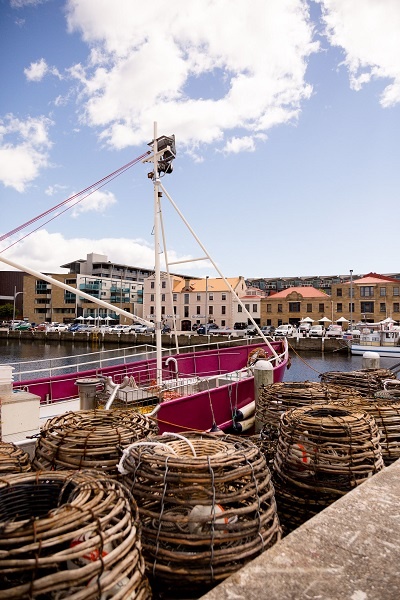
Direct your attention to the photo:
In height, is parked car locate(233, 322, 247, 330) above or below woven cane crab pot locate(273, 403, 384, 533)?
below

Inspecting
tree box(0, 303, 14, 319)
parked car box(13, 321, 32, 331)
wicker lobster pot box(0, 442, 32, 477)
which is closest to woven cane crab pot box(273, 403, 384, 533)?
wicker lobster pot box(0, 442, 32, 477)

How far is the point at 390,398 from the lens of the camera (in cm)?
626

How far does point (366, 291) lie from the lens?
67.1 meters

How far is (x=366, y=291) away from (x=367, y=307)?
2743 millimetres

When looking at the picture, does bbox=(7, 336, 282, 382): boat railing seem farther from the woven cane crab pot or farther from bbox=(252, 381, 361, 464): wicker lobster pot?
the woven cane crab pot

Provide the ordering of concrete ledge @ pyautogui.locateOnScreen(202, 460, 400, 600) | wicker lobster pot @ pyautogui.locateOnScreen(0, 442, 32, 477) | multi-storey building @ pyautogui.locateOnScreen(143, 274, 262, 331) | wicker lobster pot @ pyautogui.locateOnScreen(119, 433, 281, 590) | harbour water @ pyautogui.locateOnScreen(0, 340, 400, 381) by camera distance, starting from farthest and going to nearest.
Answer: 1. multi-storey building @ pyautogui.locateOnScreen(143, 274, 262, 331)
2. harbour water @ pyautogui.locateOnScreen(0, 340, 400, 381)
3. wicker lobster pot @ pyautogui.locateOnScreen(0, 442, 32, 477)
4. wicker lobster pot @ pyautogui.locateOnScreen(119, 433, 281, 590)
5. concrete ledge @ pyautogui.locateOnScreen(202, 460, 400, 600)

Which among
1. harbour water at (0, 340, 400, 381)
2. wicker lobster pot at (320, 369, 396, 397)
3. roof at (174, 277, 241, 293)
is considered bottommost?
harbour water at (0, 340, 400, 381)

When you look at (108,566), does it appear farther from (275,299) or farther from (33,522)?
(275,299)

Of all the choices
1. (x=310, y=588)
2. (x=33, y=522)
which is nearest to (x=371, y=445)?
(x=310, y=588)

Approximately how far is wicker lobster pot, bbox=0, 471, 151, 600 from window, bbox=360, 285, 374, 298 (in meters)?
70.6

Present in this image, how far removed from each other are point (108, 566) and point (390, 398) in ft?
18.1

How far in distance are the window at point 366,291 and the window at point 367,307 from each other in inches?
47.2

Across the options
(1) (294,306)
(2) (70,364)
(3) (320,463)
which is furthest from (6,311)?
(3) (320,463)

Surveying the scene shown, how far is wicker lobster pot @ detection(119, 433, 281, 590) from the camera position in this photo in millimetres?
2635
